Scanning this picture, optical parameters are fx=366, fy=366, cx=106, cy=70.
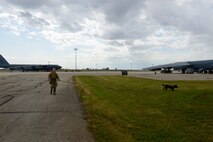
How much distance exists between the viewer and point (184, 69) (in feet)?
356

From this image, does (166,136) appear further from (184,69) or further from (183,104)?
(184,69)

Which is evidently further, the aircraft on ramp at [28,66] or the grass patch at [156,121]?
the aircraft on ramp at [28,66]

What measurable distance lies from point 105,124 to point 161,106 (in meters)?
6.66

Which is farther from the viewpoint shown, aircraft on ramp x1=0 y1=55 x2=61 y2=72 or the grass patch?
aircraft on ramp x1=0 y1=55 x2=61 y2=72

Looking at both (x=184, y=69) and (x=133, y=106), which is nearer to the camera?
(x=133, y=106)

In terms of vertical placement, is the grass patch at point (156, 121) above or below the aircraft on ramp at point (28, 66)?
below

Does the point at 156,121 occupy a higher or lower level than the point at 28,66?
lower

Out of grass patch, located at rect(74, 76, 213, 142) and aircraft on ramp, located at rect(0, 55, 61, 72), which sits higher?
aircraft on ramp, located at rect(0, 55, 61, 72)

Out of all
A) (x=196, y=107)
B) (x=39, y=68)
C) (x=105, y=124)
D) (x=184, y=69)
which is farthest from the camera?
(x=39, y=68)

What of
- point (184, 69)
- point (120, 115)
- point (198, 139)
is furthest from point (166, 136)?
point (184, 69)

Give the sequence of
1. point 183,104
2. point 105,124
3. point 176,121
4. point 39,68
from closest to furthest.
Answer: point 105,124 → point 176,121 → point 183,104 → point 39,68

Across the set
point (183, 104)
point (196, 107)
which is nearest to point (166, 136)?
point (196, 107)

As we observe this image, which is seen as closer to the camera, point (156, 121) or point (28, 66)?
point (156, 121)

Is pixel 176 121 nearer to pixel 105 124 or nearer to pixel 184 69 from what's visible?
pixel 105 124
